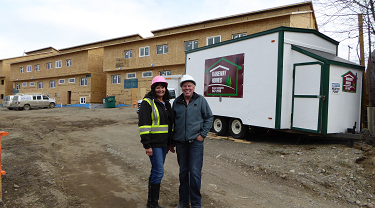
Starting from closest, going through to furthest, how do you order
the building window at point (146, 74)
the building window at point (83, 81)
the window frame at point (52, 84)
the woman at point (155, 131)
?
the woman at point (155, 131), the building window at point (146, 74), the building window at point (83, 81), the window frame at point (52, 84)

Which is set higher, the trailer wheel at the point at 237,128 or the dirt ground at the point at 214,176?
the trailer wheel at the point at 237,128

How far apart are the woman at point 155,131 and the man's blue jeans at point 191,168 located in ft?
0.95

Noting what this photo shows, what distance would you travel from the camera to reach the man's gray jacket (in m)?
3.59

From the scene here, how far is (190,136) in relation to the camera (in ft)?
11.7


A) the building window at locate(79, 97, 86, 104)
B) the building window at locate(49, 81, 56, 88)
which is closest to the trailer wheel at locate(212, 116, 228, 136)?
the building window at locate(79, 97, 86, 104)

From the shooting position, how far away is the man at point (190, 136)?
3604mm

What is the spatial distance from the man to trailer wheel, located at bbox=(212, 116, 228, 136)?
647cm

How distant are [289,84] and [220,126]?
350 centimetres

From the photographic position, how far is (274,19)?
19078mm

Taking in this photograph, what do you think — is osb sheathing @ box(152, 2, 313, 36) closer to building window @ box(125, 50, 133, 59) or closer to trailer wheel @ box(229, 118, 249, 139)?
building window @ box(125, 50, 133, 59)

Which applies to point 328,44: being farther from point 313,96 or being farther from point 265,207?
point 265,207

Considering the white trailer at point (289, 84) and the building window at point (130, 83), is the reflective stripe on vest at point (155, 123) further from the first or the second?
the building window at point (130, 83)

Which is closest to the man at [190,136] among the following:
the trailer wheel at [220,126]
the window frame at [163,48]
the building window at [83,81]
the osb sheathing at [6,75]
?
the trailer wheel at [220,126]

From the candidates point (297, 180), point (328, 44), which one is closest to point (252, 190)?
point (297, 180)
